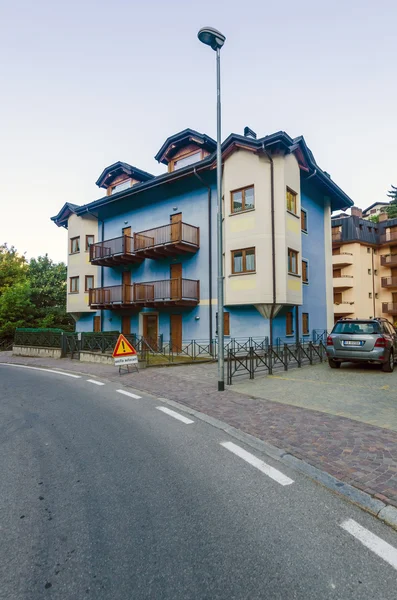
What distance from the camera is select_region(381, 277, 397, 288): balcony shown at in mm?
37188

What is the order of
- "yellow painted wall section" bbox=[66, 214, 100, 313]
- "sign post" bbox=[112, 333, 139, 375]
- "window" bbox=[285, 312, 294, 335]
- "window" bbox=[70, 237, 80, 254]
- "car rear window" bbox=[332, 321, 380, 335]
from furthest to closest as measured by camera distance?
"window" bbox=[70, 237, 80, 254] < "yellow painted wall section" bbox=[66, 214, 100, 313] < "window" bbox=[285, 312, 294, 335] < "sign post" bbox=[112, 333, 139, 375] < "car rear window" bbox=[332, 321, 380, 335]

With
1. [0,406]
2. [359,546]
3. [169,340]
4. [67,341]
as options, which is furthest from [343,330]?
[67,341]

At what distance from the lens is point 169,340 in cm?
1994

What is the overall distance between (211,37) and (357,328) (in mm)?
9218

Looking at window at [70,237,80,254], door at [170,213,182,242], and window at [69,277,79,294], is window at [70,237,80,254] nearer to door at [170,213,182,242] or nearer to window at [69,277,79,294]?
window at [69,277,79,294]

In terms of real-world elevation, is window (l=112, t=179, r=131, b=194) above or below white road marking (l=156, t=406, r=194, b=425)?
above

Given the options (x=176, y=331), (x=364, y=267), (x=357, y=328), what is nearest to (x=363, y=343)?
(x=357, y=328)

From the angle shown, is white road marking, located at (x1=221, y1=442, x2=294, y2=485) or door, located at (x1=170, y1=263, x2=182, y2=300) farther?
door, located at (x1=170, y1=263, x2=182, y2=300)

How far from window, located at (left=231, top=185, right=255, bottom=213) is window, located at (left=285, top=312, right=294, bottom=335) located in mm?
6193

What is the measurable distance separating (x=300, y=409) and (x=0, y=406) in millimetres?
6209

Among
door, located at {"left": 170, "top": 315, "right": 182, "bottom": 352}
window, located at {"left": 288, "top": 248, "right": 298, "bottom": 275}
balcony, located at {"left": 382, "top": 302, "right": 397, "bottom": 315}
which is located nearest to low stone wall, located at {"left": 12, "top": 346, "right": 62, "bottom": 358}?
door, located at {"left": 170, "top": 315, "right": 182, "bottom": 352}

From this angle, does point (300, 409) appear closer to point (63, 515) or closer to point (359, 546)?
point (359, 546)

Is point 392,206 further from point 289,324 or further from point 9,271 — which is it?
point 9,271

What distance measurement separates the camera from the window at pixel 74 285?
2541 cm
